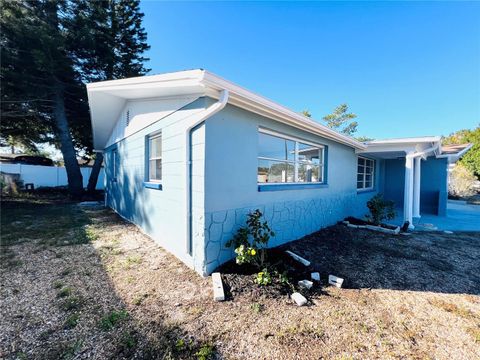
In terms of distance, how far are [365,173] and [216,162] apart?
900cm

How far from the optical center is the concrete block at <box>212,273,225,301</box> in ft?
9.49

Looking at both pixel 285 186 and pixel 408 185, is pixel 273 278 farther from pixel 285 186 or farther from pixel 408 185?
pixel 408 185

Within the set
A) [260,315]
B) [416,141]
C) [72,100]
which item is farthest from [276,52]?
[72,100]

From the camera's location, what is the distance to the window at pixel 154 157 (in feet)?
18.0

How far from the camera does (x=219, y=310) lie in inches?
106

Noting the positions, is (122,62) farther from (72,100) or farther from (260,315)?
(260,315)

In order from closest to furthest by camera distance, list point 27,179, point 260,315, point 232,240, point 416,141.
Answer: point 260,315, point 232,240, point 416,141, point 27,179

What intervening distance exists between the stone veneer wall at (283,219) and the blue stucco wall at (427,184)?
451 centimetres

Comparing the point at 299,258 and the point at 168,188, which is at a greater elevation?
the point at 168,188

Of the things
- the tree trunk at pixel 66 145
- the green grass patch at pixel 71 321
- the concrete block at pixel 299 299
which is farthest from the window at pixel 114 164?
the concrete block at pixel 299 299

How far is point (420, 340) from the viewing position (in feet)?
7.54

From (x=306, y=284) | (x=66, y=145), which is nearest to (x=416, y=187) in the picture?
(x=306, y=284)

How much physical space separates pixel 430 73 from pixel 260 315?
14.8 m

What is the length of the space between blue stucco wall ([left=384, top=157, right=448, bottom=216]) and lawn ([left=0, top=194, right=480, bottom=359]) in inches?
280
